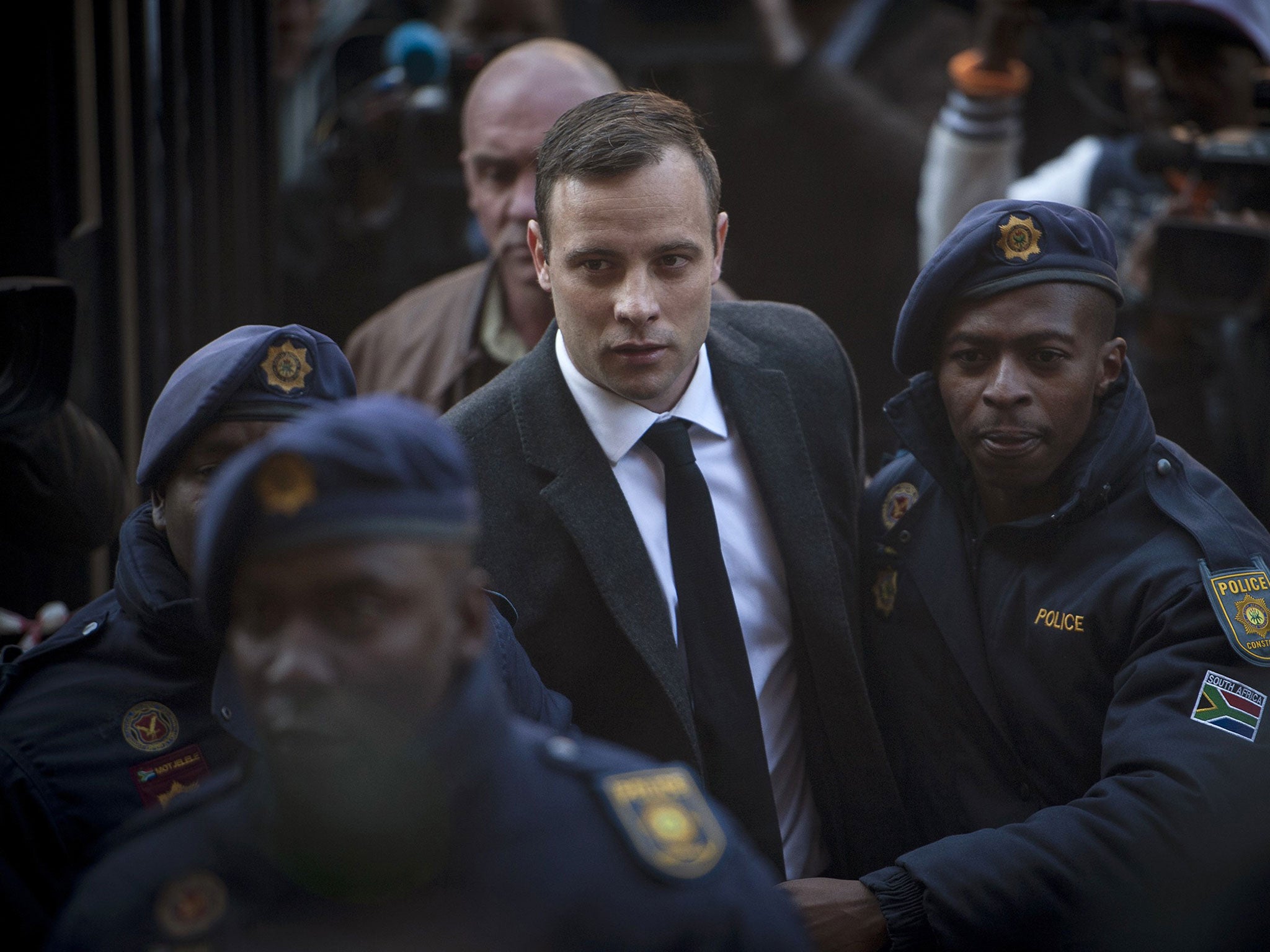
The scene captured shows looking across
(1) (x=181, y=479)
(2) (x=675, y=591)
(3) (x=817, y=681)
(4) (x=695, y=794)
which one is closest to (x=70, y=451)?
(1) (x=181, y=479)

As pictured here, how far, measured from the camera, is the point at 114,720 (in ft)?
Result: 5.74

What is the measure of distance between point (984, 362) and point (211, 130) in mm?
2926

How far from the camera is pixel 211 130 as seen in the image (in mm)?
4121

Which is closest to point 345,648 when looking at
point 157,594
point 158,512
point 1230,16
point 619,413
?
point 157,594

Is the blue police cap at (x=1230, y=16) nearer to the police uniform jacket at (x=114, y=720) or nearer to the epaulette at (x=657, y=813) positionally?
the police uniform jacket at (x=114, y=720)

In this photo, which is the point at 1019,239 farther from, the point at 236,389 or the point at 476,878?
the point at 476,878

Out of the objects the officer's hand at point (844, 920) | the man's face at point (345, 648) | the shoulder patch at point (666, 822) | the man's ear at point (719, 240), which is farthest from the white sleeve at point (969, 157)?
the man's face at point (345, 648)

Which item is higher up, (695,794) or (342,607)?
(342,607)

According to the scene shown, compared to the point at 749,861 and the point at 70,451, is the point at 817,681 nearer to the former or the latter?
the point at 749,861

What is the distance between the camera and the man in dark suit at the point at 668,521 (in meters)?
2.23

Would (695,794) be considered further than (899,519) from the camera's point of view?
No

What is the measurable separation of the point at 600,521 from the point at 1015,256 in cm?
86

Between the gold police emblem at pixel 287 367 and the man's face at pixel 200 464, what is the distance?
0.22 ft

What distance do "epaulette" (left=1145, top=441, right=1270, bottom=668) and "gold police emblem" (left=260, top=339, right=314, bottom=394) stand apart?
4.60 feet
